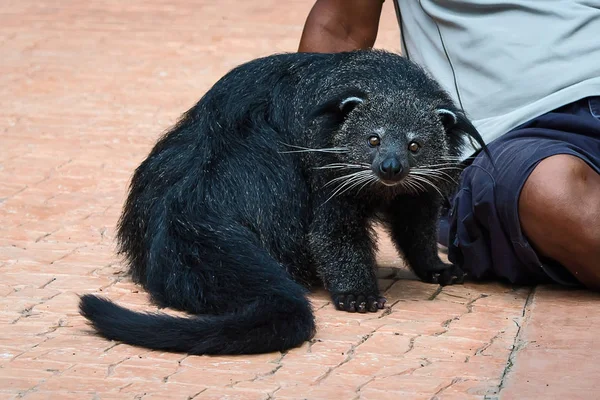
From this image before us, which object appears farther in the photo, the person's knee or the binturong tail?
the person's knee

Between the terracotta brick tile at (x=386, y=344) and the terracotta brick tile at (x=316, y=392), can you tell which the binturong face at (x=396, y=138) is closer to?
the terracotta brick tile at (x=386, y=344)

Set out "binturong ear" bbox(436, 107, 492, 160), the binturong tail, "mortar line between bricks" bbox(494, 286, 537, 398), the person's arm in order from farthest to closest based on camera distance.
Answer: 1. the person's arm
2. "binturong ear" bbox(436, 107, 492, 160)
3. the binturong tail
4. "mortar line between bricks" bbox(494, 286, 537, 398)

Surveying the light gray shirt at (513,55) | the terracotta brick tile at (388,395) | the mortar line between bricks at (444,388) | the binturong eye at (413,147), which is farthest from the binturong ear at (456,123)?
the terracotta brick tile at (388,395)

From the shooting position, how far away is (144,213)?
4.46m

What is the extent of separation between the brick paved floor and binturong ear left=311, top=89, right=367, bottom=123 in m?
0.76

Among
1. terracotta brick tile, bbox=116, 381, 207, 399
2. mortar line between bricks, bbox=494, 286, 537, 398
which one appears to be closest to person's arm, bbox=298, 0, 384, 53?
mortar line between bricks, bbox=494, 286, 537, 398

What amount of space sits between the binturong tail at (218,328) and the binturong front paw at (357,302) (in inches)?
14.5

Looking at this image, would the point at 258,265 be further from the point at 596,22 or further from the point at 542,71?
the point at 596,22

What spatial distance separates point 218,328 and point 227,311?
0.88 feet

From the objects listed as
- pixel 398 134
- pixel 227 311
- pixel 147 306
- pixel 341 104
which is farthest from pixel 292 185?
pixel 147 306

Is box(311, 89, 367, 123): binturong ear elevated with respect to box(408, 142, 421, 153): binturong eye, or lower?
elevated

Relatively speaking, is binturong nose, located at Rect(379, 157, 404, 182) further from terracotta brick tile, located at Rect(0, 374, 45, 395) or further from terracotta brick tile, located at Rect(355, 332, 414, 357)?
terracotta brick tile, located at Rect(0, 374, 45, 395)

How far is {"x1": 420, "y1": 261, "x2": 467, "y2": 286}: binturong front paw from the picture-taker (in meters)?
4.67

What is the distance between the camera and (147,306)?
14.1 ft
